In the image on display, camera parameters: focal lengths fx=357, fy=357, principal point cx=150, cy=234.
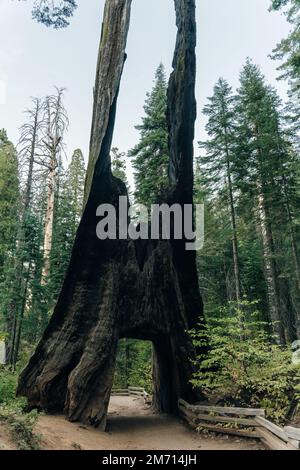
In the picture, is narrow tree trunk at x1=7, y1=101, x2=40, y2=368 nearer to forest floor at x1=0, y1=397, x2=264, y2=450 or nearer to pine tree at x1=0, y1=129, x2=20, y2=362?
pine tree at x1=0, y1=129, x2=20, y2=362

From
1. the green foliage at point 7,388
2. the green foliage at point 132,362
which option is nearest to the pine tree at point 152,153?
the green foliage at point 132,362

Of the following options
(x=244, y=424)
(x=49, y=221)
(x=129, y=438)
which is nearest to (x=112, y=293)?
(x=129, y=438)

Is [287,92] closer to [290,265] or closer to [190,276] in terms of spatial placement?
[290,265]

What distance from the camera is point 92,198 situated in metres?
10.7

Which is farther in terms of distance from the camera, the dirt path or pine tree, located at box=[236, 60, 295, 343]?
pine tree, located at box=[236, 60, 295, 343]

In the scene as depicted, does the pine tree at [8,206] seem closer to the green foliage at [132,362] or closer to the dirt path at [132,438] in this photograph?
the green foliage at [132,362]

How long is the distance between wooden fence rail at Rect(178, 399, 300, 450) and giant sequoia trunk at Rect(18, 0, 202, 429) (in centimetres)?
177

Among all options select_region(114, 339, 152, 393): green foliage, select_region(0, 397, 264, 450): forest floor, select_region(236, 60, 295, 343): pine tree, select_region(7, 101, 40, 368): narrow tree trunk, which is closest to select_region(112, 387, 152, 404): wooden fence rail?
select_region(114, 339, 152, 393): green foliage

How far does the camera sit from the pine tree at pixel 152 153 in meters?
20.8

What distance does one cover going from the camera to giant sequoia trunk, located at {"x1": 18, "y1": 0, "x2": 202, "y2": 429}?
9.85 meters

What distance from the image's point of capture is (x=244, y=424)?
7703 millimetres

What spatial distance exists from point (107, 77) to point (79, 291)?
6401mm

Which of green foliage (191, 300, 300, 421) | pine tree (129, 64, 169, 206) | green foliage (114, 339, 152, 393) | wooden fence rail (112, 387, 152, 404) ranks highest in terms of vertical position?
pine tree (129, 64, 169, 206)

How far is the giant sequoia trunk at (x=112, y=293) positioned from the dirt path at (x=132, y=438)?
2.46 feet
